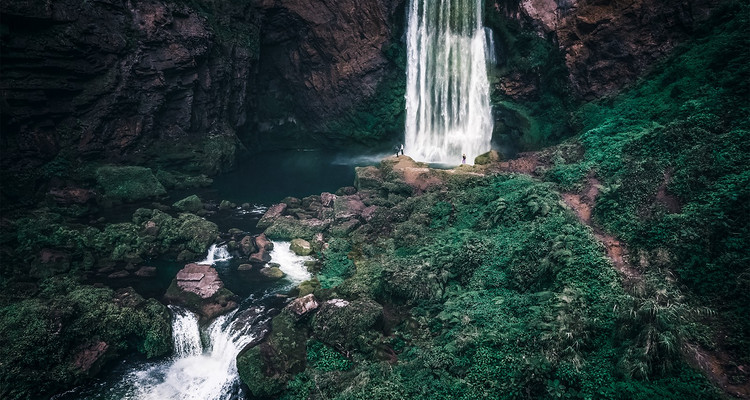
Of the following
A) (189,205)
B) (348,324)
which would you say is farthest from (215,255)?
(348,324)

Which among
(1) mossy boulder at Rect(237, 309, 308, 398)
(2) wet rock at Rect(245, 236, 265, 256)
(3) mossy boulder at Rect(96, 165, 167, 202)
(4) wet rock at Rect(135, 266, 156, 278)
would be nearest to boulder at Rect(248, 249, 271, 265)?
(2) wet rock at Rect(245, 236, 265, 256)

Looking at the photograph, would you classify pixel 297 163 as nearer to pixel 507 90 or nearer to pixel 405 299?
pixel 507 90

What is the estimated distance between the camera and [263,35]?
115 feet

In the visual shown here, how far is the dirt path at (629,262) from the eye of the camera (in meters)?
8.64

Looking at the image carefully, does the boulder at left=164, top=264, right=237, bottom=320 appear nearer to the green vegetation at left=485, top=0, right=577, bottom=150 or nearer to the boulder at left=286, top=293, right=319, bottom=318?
the boulder at left=286, top=293, right=319, bottom=318

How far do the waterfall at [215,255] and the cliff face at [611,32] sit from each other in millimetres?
22155

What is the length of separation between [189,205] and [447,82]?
21100mm

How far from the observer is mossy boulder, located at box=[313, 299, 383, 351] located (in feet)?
45.4

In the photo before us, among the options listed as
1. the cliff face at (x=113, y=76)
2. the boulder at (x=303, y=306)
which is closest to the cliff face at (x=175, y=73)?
the cliff face at (x=113, y=76)

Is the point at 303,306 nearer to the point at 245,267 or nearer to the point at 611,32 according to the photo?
the point at 245,267

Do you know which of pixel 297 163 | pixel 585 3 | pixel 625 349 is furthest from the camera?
pixel 297 163

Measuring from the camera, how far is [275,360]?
13797mm

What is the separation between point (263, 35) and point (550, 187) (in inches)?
1095

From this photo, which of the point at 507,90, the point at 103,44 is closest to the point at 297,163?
the point at 103,44
